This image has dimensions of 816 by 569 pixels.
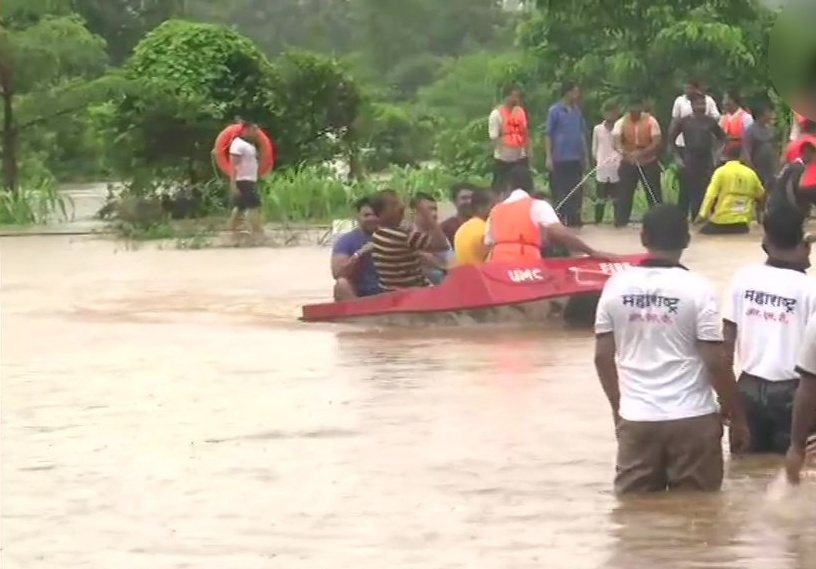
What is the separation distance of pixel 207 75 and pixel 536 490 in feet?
68.9

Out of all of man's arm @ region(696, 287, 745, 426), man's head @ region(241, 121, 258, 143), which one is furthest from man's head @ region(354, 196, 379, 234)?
man's head @ region(241, 121, 258, 143)

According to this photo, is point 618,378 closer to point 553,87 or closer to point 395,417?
point 395,417

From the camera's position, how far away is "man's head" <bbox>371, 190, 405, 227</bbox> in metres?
14.6

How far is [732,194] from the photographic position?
22.3 meters

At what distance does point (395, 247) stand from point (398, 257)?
0.38ft

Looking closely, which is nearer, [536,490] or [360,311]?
[536,490]

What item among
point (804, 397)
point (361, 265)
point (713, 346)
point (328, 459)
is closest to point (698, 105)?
point (361, 265)

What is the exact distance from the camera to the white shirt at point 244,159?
81.5ft

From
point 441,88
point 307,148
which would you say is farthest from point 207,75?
point 441,88

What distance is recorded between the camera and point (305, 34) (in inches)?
3231

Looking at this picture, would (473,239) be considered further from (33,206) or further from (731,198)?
(33,206)

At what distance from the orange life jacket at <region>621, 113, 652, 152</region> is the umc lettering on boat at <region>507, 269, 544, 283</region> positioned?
9242mm

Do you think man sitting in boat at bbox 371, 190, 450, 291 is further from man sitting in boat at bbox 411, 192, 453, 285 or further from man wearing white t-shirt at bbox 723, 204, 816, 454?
man wearing white t-shirt at bbox 723, 204, 816, 454

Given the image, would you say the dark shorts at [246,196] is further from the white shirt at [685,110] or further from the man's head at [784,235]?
the man's head at [784,235]
